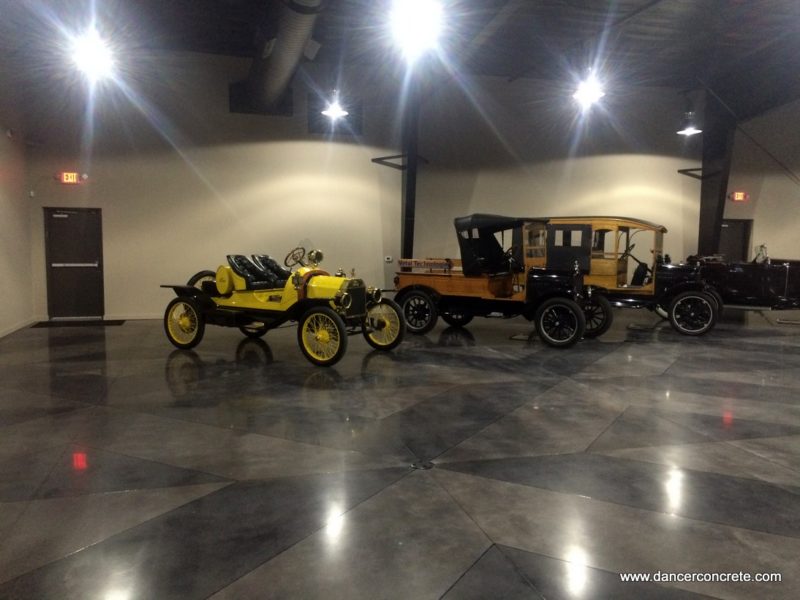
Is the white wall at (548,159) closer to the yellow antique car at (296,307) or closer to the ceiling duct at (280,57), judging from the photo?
the ceiling duct at (280,57)

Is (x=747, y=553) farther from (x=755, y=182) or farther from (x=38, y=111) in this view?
(x=755, y=182)

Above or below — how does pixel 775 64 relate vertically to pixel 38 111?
above

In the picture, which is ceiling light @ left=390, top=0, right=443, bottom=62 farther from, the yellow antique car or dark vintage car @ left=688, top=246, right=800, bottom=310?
dark vintage car @ left=688, top=246, right=800, bottom=310

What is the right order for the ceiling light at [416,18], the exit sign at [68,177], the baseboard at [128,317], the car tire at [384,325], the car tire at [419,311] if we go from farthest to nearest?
the baseboard at [128,317], the exit sign at [68,177], the car tire at [419,311], the car tire at [384,325], the ceiling light at [416,18]

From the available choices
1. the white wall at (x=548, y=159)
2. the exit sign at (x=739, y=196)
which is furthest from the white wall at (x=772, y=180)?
the white wall at (x=548, y=159)

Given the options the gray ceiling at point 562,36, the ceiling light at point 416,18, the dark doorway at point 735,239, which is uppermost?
the gray ceiling at point 562,36

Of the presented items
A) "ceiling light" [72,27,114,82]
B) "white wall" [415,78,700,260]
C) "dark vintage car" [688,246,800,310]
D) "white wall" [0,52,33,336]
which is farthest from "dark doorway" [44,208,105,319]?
"dark vintage car" [688,246,800,310]

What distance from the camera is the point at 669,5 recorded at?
307 inches

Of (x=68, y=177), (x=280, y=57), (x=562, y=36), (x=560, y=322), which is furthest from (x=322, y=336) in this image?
(x=562, y=36)

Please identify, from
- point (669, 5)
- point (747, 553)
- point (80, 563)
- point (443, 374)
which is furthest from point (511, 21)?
point (80, 563)

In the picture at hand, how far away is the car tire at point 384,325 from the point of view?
693 cm

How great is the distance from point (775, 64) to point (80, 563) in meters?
12.1

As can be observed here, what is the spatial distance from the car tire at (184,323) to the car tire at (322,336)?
1.66m

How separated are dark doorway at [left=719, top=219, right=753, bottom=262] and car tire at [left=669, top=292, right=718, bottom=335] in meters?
4.44
